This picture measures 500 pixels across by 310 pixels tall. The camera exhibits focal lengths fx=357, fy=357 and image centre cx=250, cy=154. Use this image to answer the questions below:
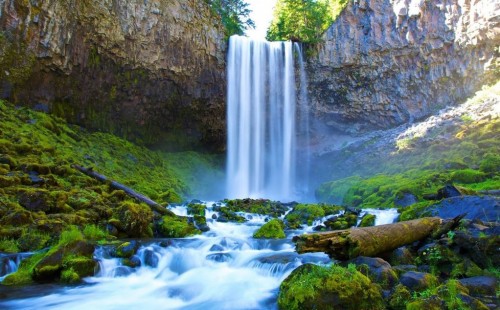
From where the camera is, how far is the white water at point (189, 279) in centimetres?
630

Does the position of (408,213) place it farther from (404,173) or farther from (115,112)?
(115,112)

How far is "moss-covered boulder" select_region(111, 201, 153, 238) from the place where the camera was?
10.1 m

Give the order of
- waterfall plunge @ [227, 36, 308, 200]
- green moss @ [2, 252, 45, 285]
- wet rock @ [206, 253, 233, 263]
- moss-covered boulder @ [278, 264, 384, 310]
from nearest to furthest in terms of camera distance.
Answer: moss-covered boulder @ [278, 264, 384, 310] → green moss @ [2, 252, 45, 285] → wet rock @ [206, 253, 233, 263] → waterfall plunge @ [227, 36, 308, 200]

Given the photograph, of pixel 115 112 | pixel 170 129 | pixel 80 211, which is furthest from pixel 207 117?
pixel 80 211

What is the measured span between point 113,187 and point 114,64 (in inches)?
449

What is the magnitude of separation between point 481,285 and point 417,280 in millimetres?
1029

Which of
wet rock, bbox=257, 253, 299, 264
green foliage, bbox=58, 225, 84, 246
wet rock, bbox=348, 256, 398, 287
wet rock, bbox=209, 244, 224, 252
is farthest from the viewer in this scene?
wet rock, bbox=209, 244, 224, 252

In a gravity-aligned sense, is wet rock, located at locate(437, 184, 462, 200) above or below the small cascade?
above

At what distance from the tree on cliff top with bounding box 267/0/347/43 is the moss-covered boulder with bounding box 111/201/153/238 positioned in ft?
77.8

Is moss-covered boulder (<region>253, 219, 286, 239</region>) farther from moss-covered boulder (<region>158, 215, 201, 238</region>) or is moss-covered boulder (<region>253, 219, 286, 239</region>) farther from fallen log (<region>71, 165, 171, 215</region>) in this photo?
fallen log (<region>71, 165, 171, 215</region>)

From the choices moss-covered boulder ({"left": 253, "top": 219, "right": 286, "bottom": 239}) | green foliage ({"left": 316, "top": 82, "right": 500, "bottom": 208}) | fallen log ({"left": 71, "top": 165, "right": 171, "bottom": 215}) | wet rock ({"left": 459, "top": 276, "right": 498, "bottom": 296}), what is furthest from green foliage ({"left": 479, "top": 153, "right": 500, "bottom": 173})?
fallen log ({"left": 71, "top": 165, "right": 171, "bottom": 215})

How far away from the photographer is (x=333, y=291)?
495 centimetres

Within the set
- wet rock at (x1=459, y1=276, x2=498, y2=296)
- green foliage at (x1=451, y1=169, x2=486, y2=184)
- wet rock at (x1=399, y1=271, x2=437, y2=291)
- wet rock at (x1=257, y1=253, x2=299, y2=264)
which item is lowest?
wet rock at (x1=257, y1=253, x2=299, y2=264)

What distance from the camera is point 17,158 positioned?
488 inches
